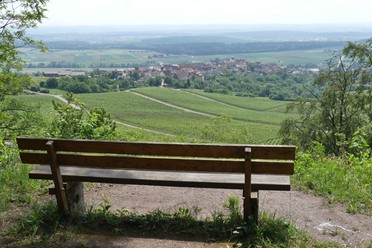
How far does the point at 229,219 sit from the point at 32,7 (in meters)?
10.0

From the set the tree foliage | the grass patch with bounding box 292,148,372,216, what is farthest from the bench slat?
the tree foliage

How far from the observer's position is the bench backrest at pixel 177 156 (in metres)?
3.78

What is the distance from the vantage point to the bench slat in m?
4.02

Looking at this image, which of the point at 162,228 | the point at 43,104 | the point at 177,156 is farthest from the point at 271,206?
the point at 43,104

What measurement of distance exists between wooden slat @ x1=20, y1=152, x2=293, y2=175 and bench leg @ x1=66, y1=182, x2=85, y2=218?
41 centimetres

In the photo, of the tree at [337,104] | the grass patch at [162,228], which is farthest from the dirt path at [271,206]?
the tree at [337,104]

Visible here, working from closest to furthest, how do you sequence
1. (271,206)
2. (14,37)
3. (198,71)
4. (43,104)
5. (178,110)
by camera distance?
(271,206) → (14,37) → (43,104) → (178,110) → (198,71)

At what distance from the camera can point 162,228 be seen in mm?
4262

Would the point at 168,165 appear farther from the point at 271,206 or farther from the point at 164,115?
the point at 164,115

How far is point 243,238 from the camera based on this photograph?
13.2 ft

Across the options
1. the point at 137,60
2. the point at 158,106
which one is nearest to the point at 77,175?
the point at 158,106

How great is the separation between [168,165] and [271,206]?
1.90 m

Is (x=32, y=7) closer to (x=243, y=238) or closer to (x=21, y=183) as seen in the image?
(x=21, y=183)

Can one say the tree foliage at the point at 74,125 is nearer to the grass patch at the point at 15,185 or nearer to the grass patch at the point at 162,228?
the grass patch at the point at 15,185
